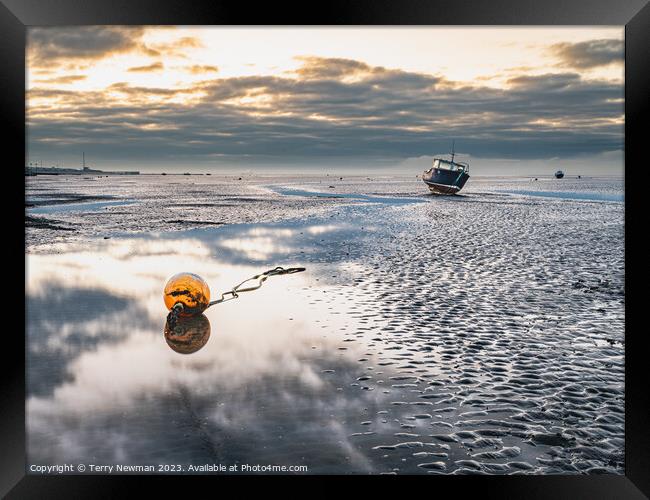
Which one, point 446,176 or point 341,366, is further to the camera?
point 446,176

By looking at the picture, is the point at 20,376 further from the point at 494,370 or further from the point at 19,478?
the point at 494,370

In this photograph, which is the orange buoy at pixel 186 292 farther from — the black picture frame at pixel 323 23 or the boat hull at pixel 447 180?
the boat hull at pixel 447 180

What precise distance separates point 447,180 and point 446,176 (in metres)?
0.35

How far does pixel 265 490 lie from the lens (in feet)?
15.1

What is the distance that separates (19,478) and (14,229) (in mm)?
2185

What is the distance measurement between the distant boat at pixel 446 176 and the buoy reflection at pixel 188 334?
39.2 metres

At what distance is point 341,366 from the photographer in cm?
627

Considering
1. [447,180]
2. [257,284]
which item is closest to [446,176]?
[447,180]

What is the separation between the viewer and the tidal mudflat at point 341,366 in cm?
470

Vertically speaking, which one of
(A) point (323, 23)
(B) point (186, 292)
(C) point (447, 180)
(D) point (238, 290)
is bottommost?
(D) point (238, 290)

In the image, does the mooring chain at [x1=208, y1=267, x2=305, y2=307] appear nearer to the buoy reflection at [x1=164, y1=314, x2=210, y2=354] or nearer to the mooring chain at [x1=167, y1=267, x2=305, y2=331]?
the mooring chain at [x1=167, y1=267, x2=305, y2=331]

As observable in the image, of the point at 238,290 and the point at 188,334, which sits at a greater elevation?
the point at 238,290

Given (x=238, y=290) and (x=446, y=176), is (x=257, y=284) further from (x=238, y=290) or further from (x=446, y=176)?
(x=446, y=176)


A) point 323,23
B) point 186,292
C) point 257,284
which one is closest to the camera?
point 323,23
